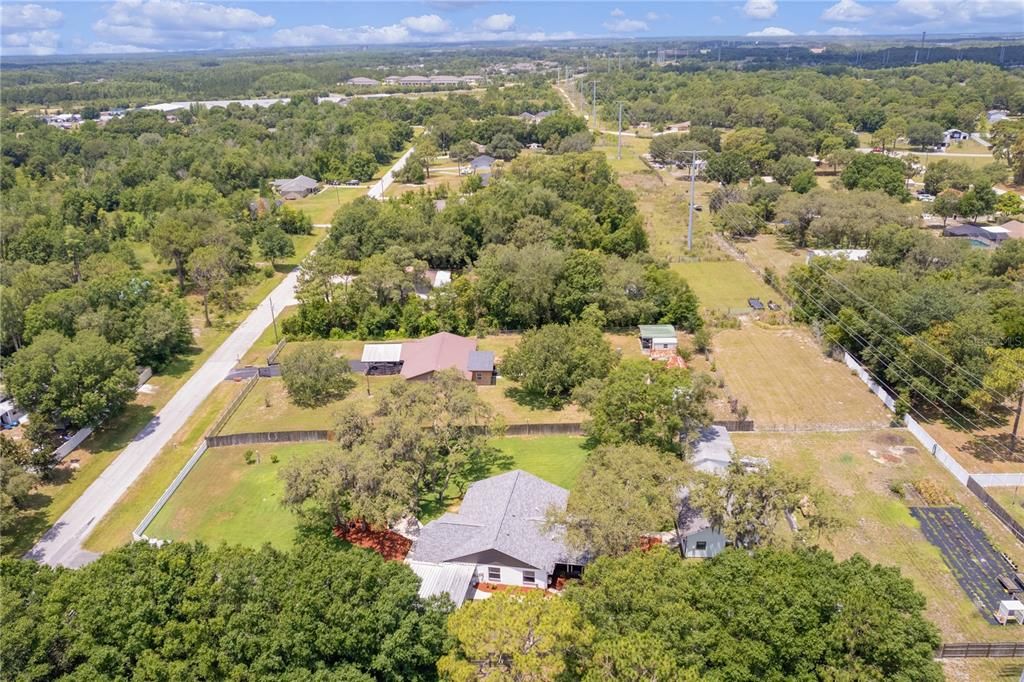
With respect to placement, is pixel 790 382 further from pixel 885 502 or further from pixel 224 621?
pixel 224 621

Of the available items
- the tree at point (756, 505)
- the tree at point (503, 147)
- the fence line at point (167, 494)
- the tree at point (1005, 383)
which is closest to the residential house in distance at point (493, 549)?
the tree at point (756, 505)

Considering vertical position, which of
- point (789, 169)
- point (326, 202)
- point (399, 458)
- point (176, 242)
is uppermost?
point (789, 169)

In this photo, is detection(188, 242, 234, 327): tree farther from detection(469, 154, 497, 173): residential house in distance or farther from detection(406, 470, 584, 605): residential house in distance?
detection(469, 154, 497, 173): residential house in distance

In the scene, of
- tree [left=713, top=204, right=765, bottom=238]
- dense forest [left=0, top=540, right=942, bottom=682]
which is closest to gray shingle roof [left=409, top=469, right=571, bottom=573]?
dense forest [left=0, top=540, right=942, bottom=682]

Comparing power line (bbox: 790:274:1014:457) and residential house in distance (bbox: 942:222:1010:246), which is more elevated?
residential house in distance (bbox: 942:222:1010:246)

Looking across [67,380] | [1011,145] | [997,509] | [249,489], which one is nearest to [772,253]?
[997,509]

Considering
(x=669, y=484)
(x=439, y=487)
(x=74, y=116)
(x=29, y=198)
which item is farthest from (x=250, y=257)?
(x=74, y=116)
